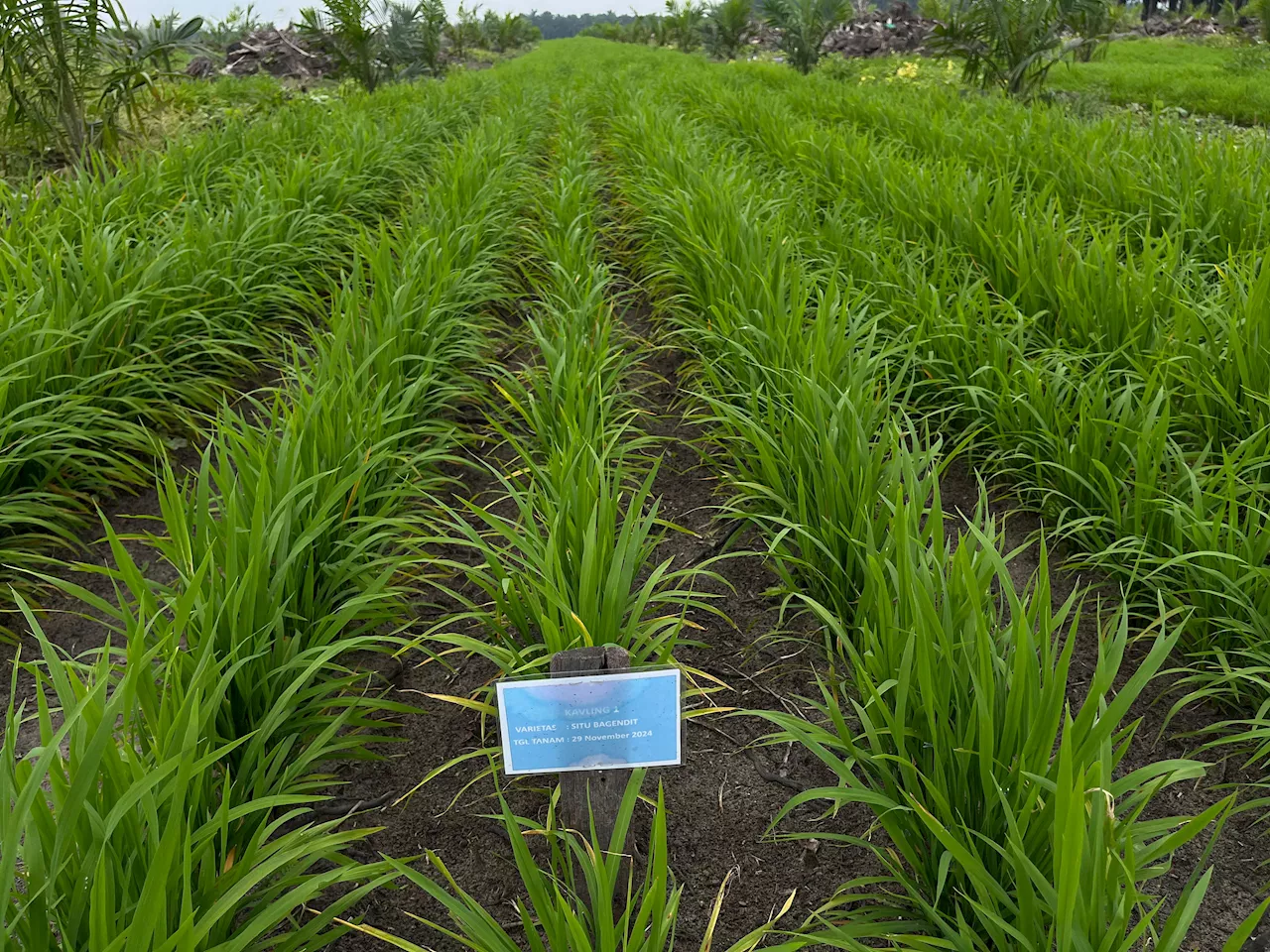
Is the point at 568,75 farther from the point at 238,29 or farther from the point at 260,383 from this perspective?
the point at 260,383

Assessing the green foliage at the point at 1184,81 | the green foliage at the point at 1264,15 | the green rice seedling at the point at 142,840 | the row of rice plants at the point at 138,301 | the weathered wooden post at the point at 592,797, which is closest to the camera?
the green rice seedling at the point at 142,840

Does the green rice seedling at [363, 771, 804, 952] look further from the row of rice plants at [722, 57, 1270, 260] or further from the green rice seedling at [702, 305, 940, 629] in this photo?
the row of rice plants at [722, 57, 1270, 260]

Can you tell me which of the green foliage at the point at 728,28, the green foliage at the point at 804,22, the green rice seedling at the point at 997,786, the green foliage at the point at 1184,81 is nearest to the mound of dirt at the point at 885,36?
the green foliage at the point at 728,28

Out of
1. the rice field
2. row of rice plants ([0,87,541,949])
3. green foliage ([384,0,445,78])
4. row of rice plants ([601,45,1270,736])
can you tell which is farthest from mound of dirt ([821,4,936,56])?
row of rice plants ([0,87,541,949])

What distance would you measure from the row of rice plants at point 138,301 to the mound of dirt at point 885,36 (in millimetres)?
20139

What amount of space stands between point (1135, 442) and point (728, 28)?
862 inches

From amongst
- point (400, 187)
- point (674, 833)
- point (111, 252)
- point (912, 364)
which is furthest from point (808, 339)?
point (400, 187)

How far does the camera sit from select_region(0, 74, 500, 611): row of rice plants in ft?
6.83

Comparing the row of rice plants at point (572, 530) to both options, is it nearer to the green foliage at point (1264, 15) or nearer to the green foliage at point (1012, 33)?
the green foliage at point (1012, 33)

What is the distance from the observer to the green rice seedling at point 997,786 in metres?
0.90

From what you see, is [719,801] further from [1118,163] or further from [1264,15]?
[1264,15]

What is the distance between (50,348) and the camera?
82.5 inches

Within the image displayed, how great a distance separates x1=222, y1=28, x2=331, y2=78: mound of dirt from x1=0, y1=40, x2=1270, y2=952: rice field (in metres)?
13.1

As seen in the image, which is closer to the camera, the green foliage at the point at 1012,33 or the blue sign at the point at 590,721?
the blue sign at the point at 590,721
